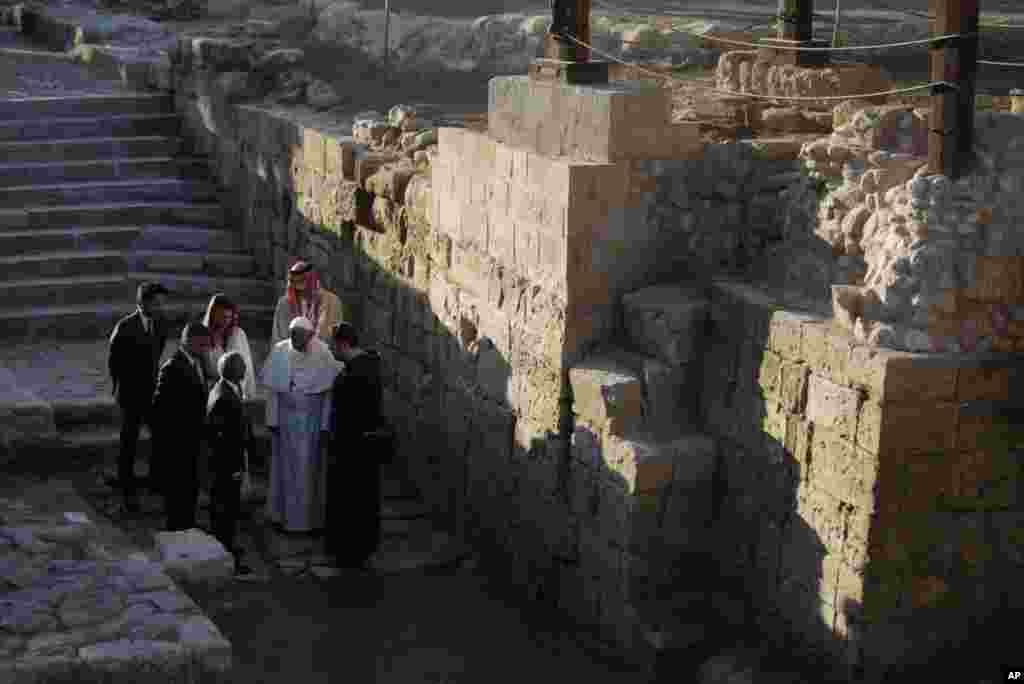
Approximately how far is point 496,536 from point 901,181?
138 inches

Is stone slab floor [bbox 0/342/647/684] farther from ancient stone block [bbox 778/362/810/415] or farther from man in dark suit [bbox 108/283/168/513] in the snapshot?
ancient stone block [bbox 778/362/810/415]

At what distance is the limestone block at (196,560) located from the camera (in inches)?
358

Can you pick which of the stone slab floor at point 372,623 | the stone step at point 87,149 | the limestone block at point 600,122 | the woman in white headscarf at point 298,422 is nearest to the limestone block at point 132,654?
the stone slab floor at point 372,623

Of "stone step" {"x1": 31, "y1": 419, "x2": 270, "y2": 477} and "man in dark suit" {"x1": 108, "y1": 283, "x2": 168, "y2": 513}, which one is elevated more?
"man in dark suit" {"x1": 108, "y1": 283, "x2": 168, "y2": 513}

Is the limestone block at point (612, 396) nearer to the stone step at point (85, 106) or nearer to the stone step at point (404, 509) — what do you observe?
the stone step at point (404, 509)

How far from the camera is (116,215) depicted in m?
13.6

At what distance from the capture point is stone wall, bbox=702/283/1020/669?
6.88m

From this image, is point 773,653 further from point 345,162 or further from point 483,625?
point 345,162

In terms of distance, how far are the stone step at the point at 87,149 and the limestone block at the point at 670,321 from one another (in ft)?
24.4

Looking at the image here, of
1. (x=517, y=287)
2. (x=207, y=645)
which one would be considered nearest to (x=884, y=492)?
(x=517, y=287)

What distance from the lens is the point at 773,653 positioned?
7707mm

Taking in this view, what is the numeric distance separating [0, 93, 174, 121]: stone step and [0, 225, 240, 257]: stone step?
168 centimetres

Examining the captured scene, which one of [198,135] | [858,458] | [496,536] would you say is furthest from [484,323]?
[198,135]

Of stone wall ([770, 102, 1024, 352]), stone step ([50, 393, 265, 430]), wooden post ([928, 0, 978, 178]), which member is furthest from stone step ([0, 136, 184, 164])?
wooden post ([928, 0, 978, 178])
